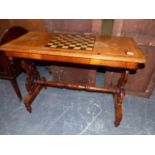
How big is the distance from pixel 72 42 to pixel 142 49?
82cm

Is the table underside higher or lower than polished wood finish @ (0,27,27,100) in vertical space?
lower

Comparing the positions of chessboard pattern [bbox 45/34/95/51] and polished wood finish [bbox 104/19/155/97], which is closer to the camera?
chessboard pattern [bbox 45/34/95/51]

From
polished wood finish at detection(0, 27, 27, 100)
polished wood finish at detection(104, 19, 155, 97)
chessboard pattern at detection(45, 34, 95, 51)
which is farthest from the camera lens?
polished wood finish at detection(0, 27, 27, 100)

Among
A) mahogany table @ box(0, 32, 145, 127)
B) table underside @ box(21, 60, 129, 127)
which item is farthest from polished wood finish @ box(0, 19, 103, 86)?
table underside @ box(21, 60, 129, 127)

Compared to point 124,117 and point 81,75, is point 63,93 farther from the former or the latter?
point 124,117

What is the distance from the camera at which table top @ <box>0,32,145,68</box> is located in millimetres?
1070

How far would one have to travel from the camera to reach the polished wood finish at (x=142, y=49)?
1400mm

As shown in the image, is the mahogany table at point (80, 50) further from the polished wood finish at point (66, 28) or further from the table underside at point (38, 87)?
the polished wood finish at point (66, 28)

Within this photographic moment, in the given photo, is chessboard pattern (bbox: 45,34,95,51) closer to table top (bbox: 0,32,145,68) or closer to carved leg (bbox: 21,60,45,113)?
table top (bbox: 0,32,145,68)

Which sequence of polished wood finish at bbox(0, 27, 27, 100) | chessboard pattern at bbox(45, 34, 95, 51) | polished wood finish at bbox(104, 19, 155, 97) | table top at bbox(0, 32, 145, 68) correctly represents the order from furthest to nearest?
polished wood finish at bbox(0, 27, 27, 100) → polished wood finish at bbox(104, 19, 155, 97) → chessboard pattern at bbox(45, 34, 95, 51) → table top at bbox(0, 32, 145, 68)

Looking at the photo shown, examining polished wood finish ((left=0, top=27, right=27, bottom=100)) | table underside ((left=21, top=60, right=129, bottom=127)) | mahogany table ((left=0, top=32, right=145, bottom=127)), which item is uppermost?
mahogany table ((left=0, top=32, right=145, bottom=127))
